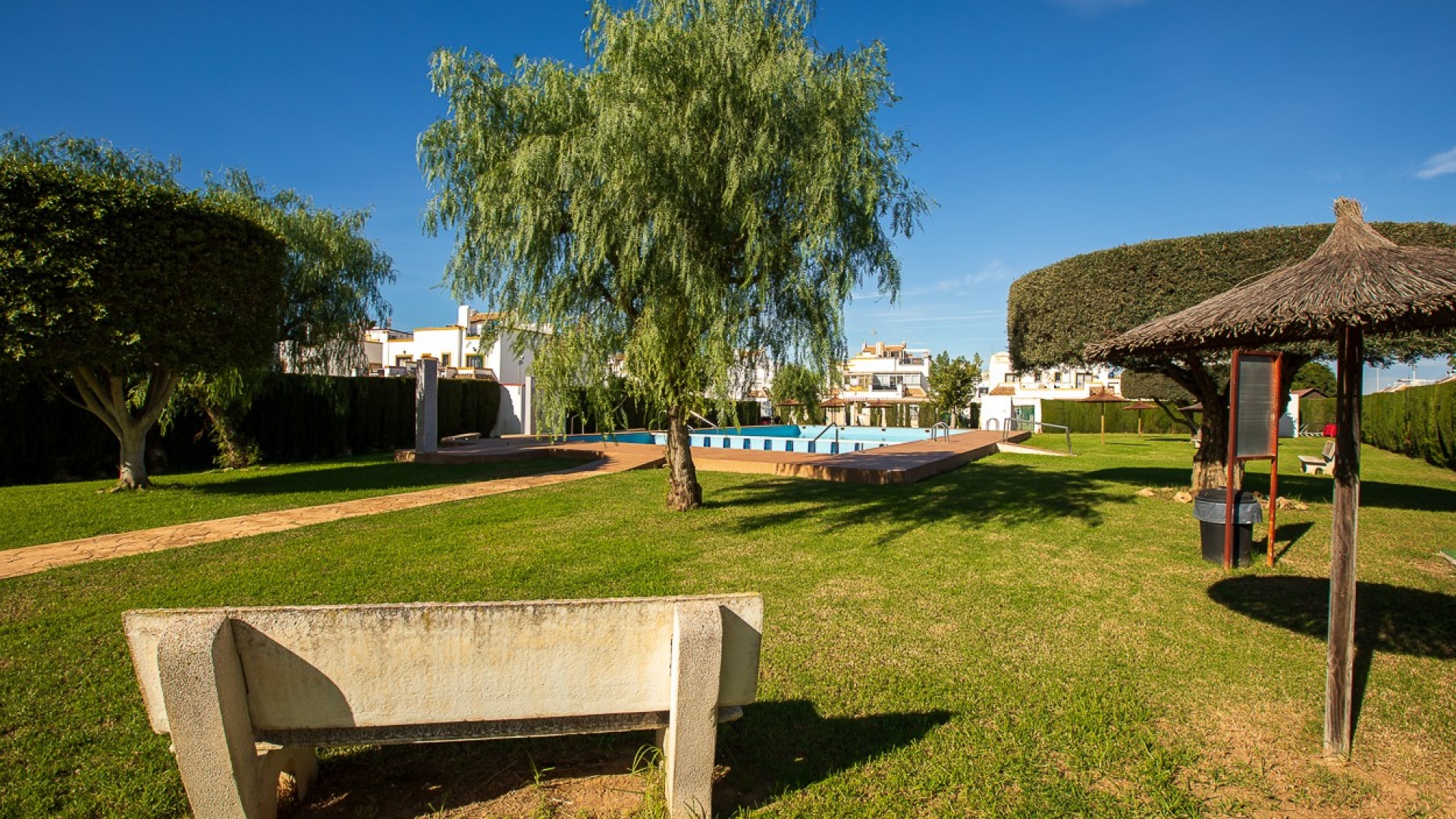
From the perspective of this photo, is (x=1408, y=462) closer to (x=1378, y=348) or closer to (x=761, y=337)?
(x=1378, y=348)

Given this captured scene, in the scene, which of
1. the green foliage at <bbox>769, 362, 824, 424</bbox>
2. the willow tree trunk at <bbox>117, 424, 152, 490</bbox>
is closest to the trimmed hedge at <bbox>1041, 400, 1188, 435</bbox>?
the green foliage at <bbox>769, 362, 824, 424</bbox>

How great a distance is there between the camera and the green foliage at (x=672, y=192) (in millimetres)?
7746

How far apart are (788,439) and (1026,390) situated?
41447 millimetres

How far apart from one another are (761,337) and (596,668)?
21.5ft

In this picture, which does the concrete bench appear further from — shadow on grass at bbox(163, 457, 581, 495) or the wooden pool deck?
shadow on grass at bbox(163, 457, 581, 495)

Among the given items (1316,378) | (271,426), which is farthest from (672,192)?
(1316,378)

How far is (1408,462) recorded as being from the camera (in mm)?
18797

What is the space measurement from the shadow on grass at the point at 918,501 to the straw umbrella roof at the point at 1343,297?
12.7 feet

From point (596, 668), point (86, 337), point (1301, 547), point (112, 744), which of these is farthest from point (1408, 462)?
point (86, 337)

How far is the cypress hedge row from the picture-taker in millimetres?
13578

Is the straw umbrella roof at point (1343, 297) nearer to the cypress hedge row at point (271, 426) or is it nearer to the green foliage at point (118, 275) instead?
the green foliage at point (118, 275)

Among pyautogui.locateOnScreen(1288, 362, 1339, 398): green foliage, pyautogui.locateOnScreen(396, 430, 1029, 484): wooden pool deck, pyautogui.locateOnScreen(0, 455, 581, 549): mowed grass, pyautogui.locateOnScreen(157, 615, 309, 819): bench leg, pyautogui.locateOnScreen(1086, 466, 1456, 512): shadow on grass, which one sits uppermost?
pyautogui.locateOnScreen(1288, 362, 1339, 398): green foliage

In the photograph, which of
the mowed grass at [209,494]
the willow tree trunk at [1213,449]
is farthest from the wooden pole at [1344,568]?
the mowed grass at [209,494]

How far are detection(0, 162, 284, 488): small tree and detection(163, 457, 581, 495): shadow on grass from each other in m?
1.68
